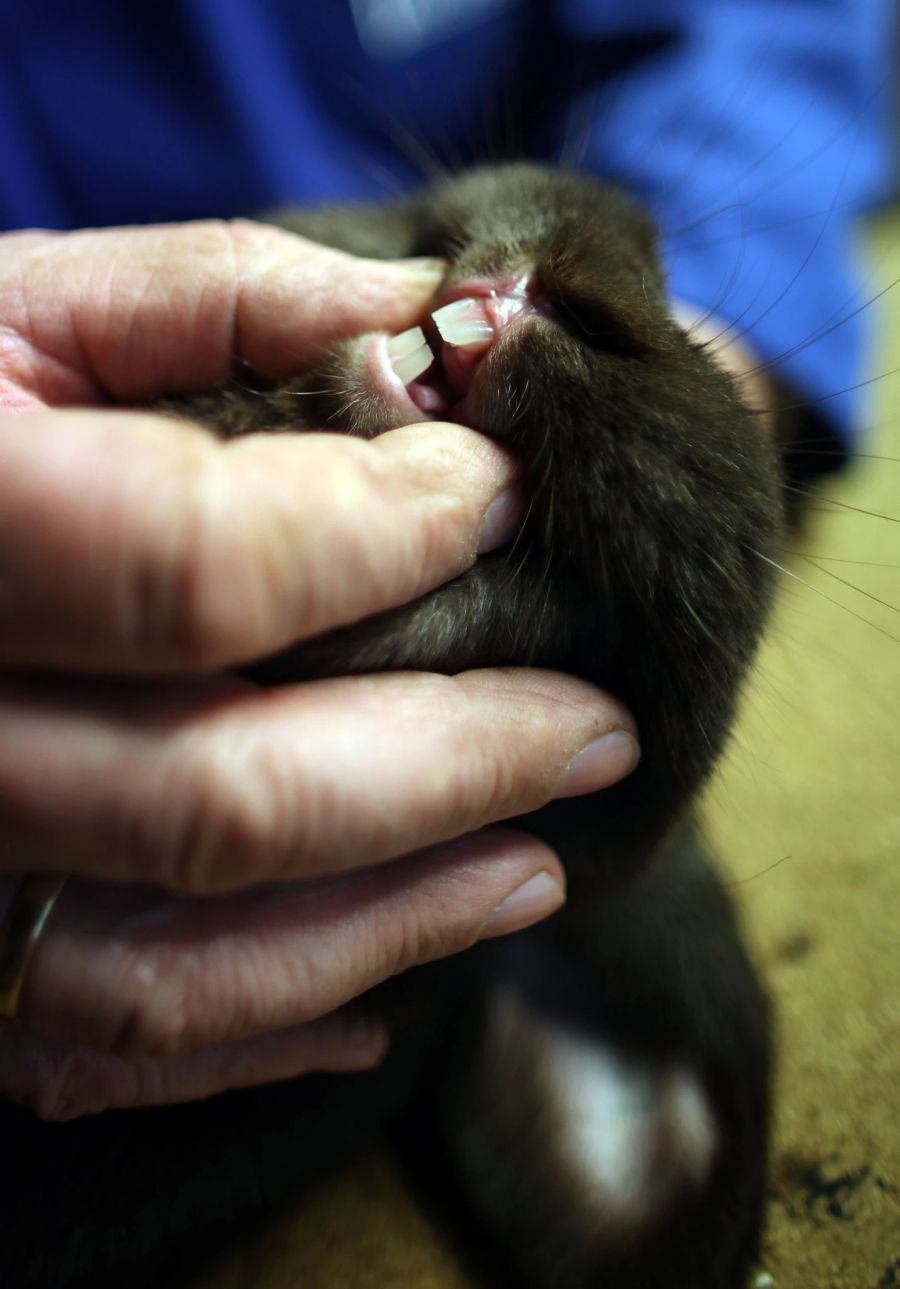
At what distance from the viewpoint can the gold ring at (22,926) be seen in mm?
558

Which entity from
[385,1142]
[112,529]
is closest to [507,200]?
[112,529]

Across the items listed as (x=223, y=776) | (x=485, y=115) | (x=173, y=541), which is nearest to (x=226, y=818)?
(x=223, y=776)

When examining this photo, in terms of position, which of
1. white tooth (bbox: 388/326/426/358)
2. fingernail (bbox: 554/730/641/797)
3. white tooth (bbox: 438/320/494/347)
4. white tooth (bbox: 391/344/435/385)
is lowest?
fingernail (bbox: 554/730/641/797)

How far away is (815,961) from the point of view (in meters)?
0.93

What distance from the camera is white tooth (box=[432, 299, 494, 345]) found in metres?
0.64

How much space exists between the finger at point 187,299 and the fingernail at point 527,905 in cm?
41

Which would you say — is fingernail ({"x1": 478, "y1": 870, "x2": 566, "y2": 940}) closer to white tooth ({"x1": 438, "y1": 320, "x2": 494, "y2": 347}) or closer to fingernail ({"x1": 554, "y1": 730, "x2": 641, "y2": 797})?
fingernail ({"x1": 554, "y1": 730, "x2": 641, "y2": 797})

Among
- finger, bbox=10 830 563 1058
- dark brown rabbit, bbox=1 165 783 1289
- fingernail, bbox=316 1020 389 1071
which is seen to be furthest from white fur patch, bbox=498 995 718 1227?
finger, bbox=10 830 563 1058

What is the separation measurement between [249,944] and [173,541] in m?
0.28

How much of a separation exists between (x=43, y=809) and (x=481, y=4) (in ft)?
4.48

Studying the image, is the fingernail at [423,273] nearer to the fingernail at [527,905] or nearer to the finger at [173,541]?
the finger at [173,541]

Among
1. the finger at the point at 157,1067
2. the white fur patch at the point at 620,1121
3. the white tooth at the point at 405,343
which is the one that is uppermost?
the white tooth at the point at 405,343

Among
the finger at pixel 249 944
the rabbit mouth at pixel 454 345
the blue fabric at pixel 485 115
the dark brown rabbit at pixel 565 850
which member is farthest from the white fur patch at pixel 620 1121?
the blue fabric at pixel 485 115

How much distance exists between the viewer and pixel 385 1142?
84 centimetres
